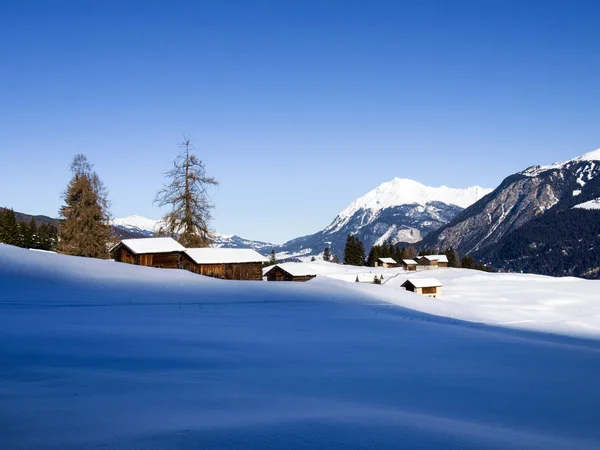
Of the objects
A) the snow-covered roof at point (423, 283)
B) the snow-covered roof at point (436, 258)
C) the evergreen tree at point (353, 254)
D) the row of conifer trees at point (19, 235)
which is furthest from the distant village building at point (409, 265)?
the row of conifer trees at point (19, 235)

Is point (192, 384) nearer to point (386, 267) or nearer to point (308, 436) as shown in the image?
point (308, 436)

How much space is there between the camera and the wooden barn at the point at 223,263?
166ft

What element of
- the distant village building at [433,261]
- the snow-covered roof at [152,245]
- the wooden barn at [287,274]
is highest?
the distant village building at [433,261]

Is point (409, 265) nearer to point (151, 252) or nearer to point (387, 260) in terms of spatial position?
point (387, 260)

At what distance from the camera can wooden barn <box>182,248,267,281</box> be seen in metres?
50.6

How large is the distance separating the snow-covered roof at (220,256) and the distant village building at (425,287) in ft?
130

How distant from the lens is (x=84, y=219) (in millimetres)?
56062

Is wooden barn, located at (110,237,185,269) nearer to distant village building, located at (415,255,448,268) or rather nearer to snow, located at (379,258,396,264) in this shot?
snow, located at (379,258,396,264)

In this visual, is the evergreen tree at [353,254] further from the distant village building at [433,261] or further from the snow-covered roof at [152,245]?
the snow-covered roof at [152,245]

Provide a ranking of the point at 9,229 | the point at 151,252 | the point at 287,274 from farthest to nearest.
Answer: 1. the point at 9,229
2. the point at 287,274
3. the point at 151,252

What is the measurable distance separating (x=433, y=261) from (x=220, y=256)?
5003 inches

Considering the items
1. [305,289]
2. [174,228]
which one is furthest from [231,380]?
[174,228]

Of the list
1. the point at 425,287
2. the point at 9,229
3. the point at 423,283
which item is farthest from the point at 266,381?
the point at 9,229

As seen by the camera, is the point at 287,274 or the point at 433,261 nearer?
the point at 287,274
